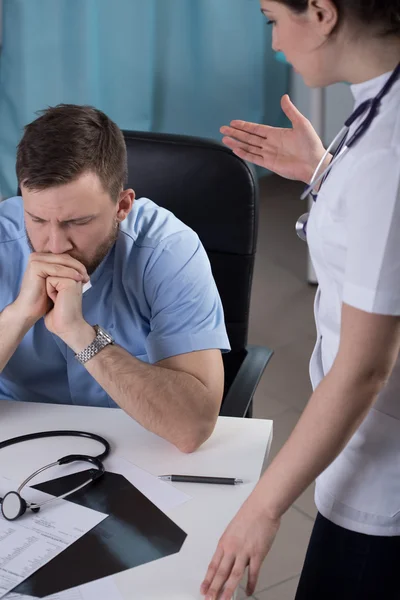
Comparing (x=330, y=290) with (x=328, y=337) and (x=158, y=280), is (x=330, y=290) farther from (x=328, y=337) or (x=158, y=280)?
(x=158, y=280)

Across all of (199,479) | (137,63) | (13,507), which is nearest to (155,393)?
(199,479)

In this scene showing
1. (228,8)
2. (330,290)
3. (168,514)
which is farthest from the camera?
(228,8)

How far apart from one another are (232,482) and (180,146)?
2.60 feet

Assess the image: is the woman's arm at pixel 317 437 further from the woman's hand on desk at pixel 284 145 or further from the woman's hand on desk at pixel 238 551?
the woman's hand on desk at pixel 284 145

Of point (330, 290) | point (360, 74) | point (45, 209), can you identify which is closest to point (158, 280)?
point (45, 209)

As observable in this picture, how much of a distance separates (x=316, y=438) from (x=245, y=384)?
2.27 feet

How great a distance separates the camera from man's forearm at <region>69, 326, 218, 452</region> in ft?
4.50

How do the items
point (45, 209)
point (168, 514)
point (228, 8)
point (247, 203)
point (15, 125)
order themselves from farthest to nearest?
point (228, 8) < point (15, 125) < point (247, 203) < point (45, 209) < point (168, 514)

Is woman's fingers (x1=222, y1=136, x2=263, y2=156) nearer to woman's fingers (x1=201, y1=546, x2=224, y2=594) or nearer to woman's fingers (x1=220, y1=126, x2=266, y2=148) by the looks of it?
woman's fingers (x1=220, y1=126, x2=266, y2=148)

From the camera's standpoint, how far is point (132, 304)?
1.65 meters

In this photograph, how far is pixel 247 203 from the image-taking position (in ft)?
5.77

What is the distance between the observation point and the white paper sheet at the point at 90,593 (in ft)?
3.28

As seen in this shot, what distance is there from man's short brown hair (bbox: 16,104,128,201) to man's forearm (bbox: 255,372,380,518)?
72cm

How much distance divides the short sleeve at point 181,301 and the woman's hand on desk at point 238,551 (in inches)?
23.1
